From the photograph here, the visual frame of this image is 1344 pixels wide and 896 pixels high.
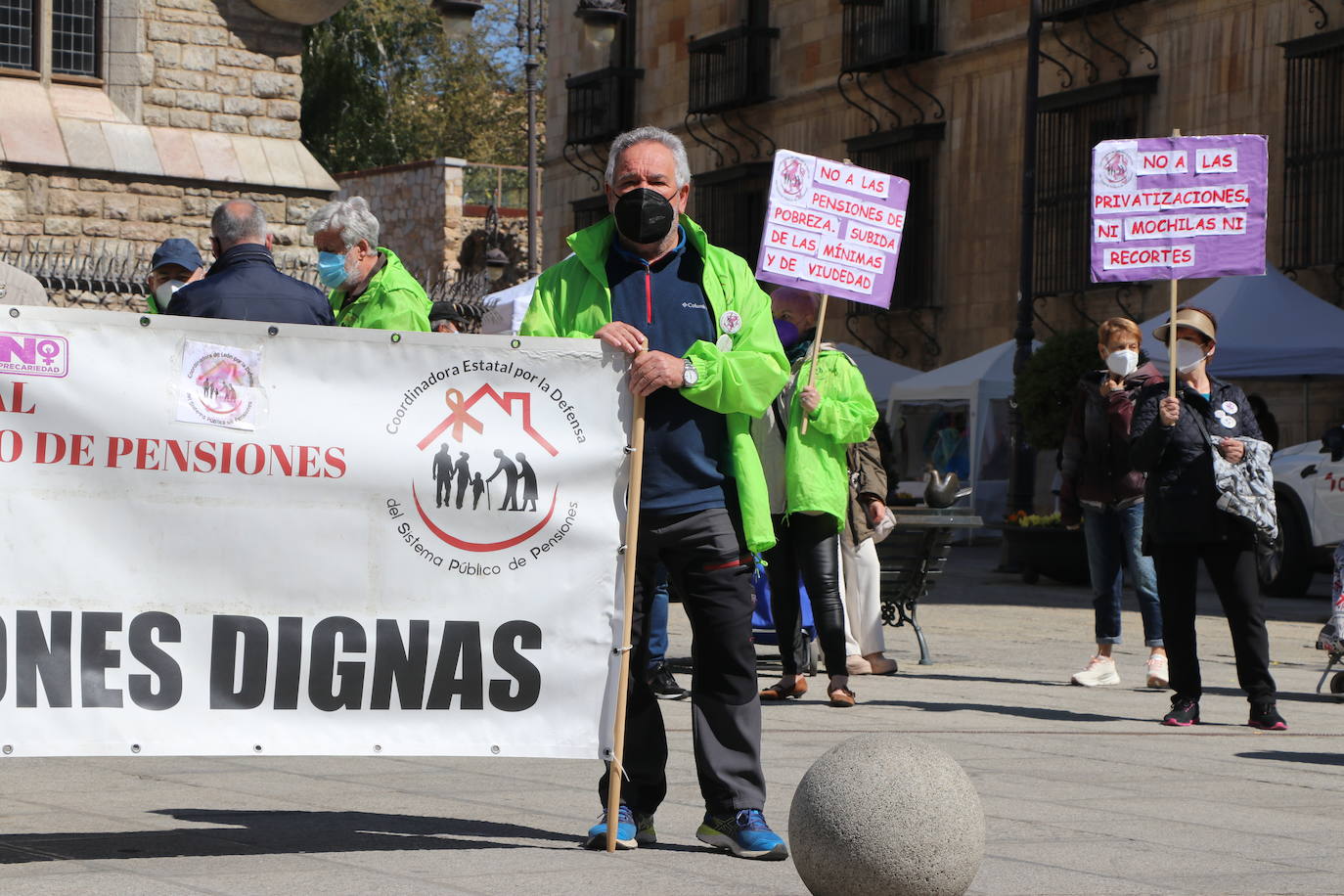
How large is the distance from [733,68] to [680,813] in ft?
93.8

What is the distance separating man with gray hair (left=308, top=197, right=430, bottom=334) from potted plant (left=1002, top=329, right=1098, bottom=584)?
12.1 m

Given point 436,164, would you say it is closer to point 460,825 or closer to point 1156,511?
point 1156,511

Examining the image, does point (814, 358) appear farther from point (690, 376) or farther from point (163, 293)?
point (690, 376)

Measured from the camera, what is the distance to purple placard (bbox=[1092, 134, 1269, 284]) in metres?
10.7

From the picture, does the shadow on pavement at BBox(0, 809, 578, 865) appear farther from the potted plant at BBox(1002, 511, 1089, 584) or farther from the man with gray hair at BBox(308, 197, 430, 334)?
the potted plant at BBox(1002, 511, 1089, 584)

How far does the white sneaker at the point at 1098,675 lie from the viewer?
1116 cm

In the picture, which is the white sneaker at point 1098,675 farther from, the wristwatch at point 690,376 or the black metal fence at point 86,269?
the black metal fence at point 86,269

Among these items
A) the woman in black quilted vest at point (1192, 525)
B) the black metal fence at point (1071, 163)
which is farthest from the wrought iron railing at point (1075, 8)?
the woman in black quilted vest at point (1192, 525)

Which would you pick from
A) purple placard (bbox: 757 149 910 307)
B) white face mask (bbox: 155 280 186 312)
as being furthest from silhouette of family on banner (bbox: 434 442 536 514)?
purple placard (bbox: 757 149 910 307)

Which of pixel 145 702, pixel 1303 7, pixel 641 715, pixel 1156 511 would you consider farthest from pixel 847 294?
pixel 1303 7

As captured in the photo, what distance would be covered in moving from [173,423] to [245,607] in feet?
1.67

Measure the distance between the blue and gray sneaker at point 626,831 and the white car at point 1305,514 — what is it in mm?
12442

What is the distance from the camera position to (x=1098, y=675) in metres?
11.2

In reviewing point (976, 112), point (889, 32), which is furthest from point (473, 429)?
point (889, 32)
